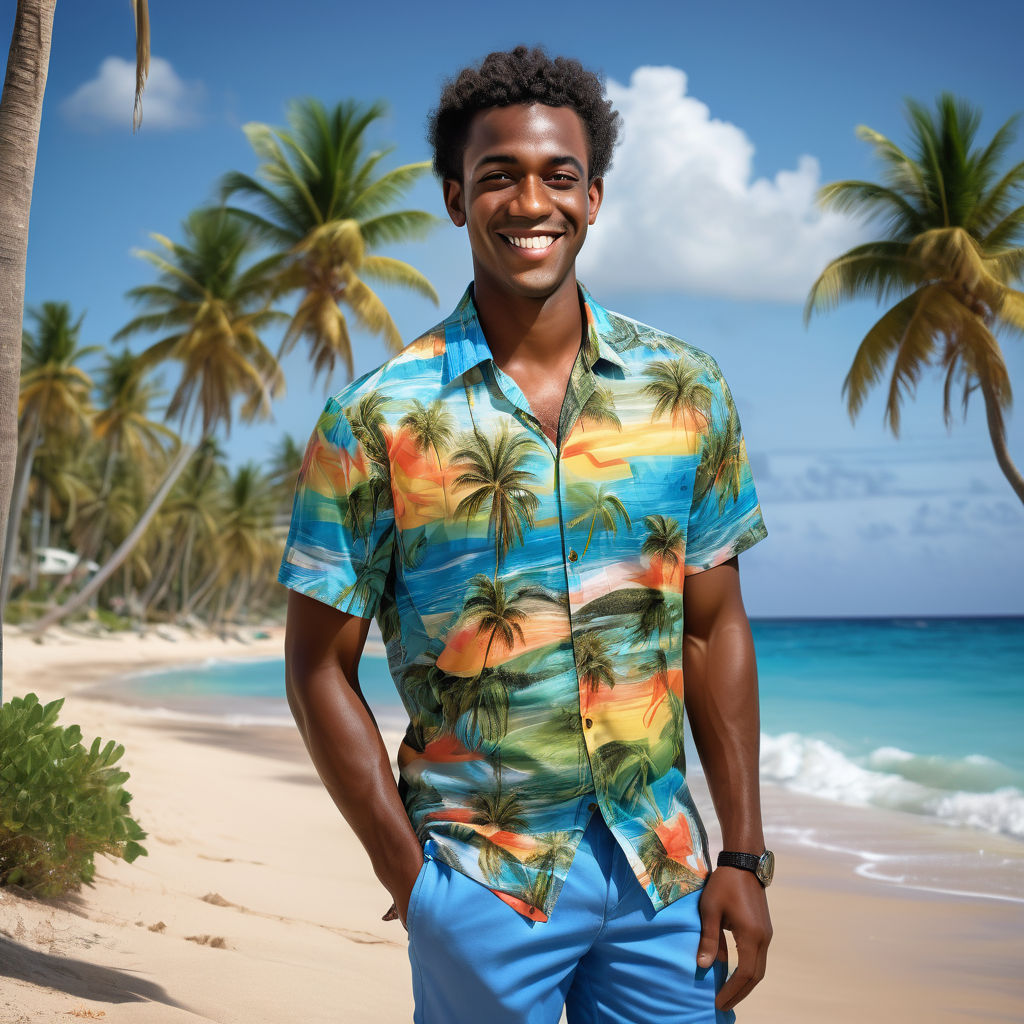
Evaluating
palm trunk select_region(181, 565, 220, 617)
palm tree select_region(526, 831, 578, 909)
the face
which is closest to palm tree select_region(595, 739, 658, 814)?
palm tree select_region(526, 831, 578, 909)

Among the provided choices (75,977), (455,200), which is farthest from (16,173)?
(455,200)

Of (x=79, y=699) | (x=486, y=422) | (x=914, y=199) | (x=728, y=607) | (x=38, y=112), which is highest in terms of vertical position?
(x=914, y=199)

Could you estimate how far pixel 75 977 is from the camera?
3.79m

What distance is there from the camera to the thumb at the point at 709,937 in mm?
1569

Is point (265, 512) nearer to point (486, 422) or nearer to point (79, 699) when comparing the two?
point (79, 699)

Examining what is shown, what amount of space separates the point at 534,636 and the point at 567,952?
0.46m

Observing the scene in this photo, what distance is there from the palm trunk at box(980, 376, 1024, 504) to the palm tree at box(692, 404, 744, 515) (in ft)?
56.7

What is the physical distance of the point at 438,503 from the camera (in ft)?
5.24

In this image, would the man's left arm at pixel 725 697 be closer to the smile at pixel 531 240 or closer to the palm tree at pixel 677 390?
the palm tree at pixel 677 390

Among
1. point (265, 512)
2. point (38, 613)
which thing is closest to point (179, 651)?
point (38, 613)

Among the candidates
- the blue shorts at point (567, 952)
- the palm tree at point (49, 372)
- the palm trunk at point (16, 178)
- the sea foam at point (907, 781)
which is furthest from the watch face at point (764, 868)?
the palm tree at point (49, 372)

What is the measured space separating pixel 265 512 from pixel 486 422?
5005cm

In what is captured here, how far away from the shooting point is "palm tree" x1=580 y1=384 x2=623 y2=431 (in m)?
1.66

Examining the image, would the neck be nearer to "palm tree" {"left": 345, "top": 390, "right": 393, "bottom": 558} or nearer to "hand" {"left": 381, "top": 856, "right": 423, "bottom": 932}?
"palm tree" {"left": 345, "top": 390, "right": 393, "bottom": 558}
